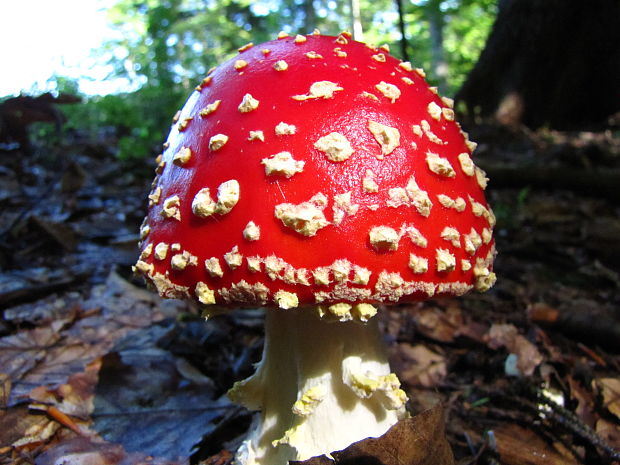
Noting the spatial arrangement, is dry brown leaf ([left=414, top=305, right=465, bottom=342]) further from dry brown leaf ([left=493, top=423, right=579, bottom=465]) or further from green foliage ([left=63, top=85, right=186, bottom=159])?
green foliage ([left=63, top=85, right=186, bottom=159])

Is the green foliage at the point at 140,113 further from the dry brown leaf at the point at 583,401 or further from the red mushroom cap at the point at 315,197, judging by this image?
the dry brown leaf at the point at 583,401

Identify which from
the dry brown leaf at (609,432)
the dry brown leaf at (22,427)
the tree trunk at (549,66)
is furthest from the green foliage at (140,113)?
the dry brown leaf at (609,432)

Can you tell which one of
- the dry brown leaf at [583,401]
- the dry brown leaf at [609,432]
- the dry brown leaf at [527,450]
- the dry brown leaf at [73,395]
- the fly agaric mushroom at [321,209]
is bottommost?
the dry brown leaf at [583,401]

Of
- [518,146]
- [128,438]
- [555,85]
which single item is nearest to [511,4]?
[555,85]

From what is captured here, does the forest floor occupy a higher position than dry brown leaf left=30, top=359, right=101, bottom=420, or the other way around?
dry brown leaf left=30, top=359, right=101, bottom=420

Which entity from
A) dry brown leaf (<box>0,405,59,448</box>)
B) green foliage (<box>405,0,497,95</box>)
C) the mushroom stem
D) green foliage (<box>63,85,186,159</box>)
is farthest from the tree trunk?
dry brown leaf (<box>0,405,59,448</box>)

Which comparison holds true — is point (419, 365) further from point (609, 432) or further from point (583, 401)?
point (609, 432)

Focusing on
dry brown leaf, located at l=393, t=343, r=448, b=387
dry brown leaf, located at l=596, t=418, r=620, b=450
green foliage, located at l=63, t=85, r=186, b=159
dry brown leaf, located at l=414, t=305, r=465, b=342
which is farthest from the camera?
green foliage, located at l=63, t=85, r=186, b=159

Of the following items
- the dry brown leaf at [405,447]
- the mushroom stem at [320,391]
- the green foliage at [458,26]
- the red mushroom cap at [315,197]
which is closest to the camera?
the red mushroom cap at [315,197]
